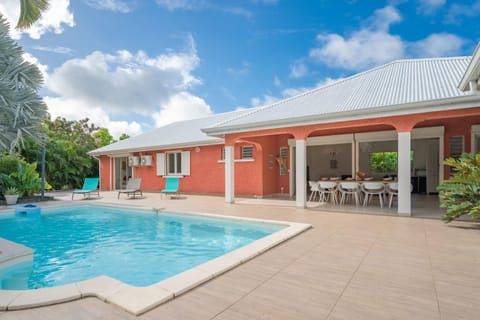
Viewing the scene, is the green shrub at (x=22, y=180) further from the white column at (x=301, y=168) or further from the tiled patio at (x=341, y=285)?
the tiled patio at (x=341, y=285)

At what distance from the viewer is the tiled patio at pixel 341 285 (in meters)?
2.76

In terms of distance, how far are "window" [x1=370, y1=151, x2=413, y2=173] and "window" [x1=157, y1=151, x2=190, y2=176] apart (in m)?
14.2

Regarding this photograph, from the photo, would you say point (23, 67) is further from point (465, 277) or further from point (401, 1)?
point (401, 1)

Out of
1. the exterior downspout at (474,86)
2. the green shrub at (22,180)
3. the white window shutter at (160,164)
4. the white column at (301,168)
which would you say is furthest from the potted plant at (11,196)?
the exterior downspout at (474,86)

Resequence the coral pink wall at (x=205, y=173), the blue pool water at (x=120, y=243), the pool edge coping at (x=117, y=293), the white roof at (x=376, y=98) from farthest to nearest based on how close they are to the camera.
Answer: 1. the coral pink wall at (x=205, y=173)
2. the white roof at (x=376, y=98)
3. the blue pool water at (x=120, y=243)
4. the pool edge coping at (x=117, y=293)

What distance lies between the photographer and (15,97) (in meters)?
4.13

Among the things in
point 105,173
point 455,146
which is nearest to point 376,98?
point 455,146

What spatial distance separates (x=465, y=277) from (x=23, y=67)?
23.2 feet

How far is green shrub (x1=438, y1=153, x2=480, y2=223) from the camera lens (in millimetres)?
6239

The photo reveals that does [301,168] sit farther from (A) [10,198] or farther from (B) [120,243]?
(A) [10,198]

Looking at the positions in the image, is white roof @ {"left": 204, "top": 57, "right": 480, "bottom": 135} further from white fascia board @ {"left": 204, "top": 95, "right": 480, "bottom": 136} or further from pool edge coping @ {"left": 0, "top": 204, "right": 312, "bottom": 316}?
pool edge coping @ {"left": 0, "top": 204, "right": 312, "bottom": 316}

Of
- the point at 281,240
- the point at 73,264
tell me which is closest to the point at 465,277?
the point at 281,240

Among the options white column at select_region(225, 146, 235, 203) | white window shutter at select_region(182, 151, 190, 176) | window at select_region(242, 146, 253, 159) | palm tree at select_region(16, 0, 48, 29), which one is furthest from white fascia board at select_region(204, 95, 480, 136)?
palm tree at select_region(16, 0, 48, 29)

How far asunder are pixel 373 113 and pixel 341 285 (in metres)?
6.28
